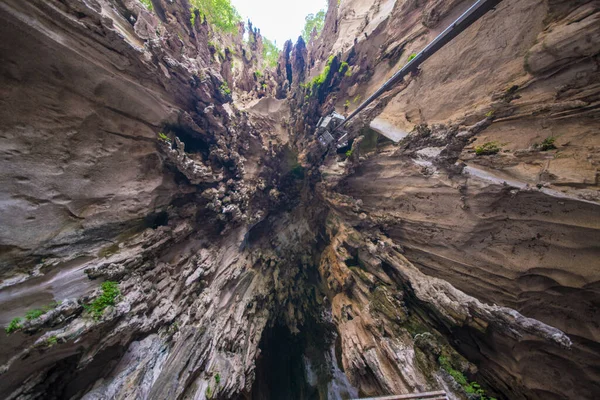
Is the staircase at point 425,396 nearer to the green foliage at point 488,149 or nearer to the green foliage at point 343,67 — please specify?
the green foliage at point 488,149

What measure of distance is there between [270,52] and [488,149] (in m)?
21.9

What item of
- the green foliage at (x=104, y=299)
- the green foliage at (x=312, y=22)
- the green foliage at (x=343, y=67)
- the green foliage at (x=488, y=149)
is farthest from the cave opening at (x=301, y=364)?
the green foliage at (x=312, y=22)

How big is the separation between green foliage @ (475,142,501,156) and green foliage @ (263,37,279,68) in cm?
1954

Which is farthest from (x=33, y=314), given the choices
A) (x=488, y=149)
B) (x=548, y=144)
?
(x=548, y=144)

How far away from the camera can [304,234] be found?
12.2 meters

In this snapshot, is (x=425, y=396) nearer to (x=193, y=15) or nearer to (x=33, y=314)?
(x=33, y=314)

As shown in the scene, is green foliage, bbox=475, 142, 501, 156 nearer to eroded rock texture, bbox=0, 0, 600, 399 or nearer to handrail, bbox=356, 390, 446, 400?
eroded rock texture, bbox=0, 0, 600, 399

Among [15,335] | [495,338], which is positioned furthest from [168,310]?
[495,338]

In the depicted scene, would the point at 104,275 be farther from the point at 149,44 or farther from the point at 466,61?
the point at 466,61

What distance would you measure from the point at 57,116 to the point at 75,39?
6.77 feet

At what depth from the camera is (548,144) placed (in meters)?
4.71

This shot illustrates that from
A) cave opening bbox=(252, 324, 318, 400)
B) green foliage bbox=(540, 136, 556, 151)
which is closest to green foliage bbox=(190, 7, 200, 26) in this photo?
green foliage bbox=(540, 136, 556, 151)

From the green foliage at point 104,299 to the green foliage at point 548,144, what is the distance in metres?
12.6

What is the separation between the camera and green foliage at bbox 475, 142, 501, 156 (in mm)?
5586
